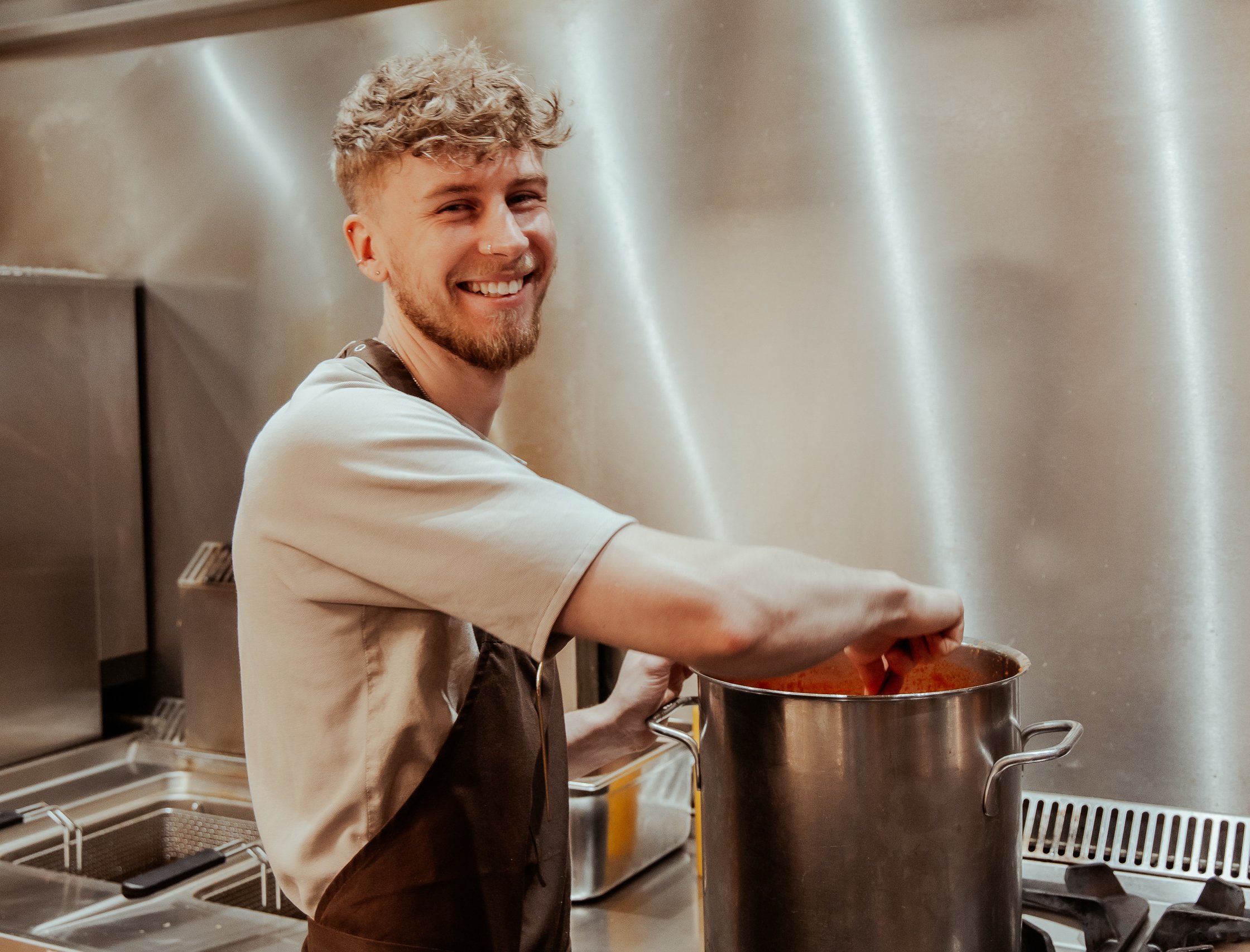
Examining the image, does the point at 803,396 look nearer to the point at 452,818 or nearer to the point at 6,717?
the point at 452,818

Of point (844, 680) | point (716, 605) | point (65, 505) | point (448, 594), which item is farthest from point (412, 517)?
point (65, 505)

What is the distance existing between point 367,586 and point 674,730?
39cm

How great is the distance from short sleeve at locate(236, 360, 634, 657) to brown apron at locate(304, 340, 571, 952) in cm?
15

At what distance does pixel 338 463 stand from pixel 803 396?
856 mm

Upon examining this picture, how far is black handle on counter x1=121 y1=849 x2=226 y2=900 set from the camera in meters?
1.33

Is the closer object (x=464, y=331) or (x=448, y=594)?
(x=448, y=594)

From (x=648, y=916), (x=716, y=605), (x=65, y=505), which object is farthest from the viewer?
(x=65, y=505)

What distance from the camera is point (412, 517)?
0.76 meters

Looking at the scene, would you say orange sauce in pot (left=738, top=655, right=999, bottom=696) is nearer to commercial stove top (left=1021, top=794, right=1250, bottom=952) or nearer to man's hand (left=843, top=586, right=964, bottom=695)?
man's hand (left=843, top=586, right=964, bottom=695)

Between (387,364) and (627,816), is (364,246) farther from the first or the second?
(627,816)

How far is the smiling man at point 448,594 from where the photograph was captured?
738mm

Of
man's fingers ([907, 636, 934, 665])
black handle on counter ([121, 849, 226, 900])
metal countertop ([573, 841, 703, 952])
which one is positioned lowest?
metal countertop ([573, 841, 703, 952])

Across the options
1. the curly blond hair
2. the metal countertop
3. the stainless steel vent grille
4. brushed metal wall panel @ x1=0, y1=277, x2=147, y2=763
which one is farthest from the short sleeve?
brushed metal wall panel @ x1=0, y1=277, x2=147, y2=763

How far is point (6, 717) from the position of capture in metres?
1.81
